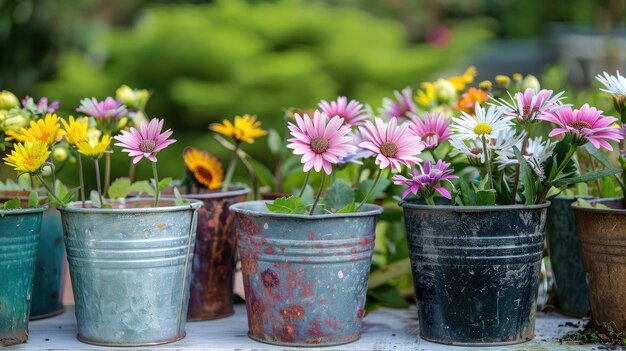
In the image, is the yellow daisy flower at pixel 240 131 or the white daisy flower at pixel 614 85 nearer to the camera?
the white daisy flower at pixel 614 85

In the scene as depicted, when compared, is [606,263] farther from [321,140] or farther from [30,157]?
[30,157]

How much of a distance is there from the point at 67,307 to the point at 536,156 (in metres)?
1.18

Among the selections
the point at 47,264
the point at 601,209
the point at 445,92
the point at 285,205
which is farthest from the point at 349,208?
the point at 47,264

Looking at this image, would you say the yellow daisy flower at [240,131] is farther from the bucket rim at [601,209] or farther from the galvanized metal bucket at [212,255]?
the bucket rim at [601,209]

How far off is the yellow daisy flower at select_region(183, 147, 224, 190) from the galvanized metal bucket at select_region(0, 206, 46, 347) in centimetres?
40

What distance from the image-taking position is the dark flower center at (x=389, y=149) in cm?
162

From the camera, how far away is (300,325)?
169cm

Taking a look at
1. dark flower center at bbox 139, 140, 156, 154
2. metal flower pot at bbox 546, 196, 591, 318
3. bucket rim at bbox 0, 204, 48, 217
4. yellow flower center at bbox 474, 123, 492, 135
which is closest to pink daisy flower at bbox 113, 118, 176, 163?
dark flower center at bbox 139, 140, 156, 154

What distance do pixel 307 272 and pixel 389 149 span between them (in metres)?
0.27

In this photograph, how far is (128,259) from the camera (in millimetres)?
1675

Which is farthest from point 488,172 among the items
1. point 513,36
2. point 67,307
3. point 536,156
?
point 513,36

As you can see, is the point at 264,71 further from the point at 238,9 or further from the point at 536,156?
the point at 536,156

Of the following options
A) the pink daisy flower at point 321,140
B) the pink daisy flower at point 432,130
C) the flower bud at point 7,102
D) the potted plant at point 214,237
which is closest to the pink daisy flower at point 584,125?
the pink daisy flower at point 432,130

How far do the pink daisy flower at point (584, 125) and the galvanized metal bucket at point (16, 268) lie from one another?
0.98 meters
